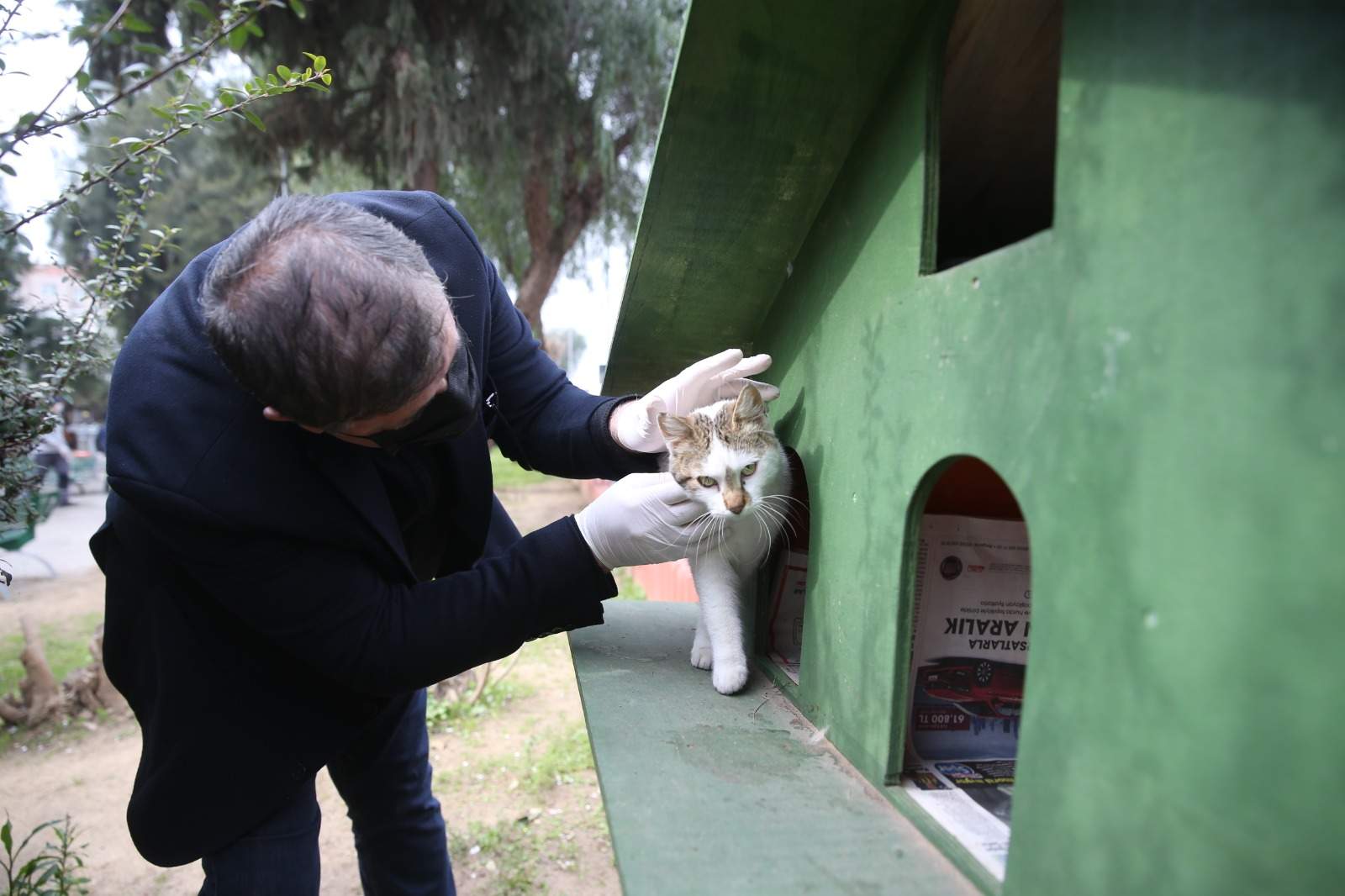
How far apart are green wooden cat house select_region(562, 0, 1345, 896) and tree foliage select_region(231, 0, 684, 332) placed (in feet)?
19.4

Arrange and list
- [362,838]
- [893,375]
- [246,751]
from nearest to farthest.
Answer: [893,375]
[246,751]
[362,838]

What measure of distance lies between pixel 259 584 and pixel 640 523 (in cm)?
63

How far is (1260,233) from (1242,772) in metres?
0.39

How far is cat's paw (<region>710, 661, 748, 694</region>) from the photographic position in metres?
1.47

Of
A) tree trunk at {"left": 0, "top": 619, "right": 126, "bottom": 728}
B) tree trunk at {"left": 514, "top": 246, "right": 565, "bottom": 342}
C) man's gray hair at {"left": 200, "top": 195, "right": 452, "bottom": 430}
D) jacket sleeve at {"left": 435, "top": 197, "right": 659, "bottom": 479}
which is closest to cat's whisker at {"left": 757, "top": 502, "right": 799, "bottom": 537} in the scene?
jacket sleeve at {"left": 435, "top": 197, "right": 659, "bottom": 479}

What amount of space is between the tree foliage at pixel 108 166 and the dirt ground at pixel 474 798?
1.87 metres

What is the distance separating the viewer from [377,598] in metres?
1.26

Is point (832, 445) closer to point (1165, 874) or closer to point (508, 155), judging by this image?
point (1165, 874)

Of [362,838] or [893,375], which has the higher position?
[893,375]

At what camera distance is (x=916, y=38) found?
1.19m

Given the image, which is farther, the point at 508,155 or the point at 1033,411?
the point at 508,155

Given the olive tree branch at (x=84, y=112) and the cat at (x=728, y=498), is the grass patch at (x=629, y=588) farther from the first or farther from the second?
the olive tree branch at (x=84, y=112)

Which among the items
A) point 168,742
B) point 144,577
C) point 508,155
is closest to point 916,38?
point 144,577

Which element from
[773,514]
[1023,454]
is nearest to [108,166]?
[773,514]
